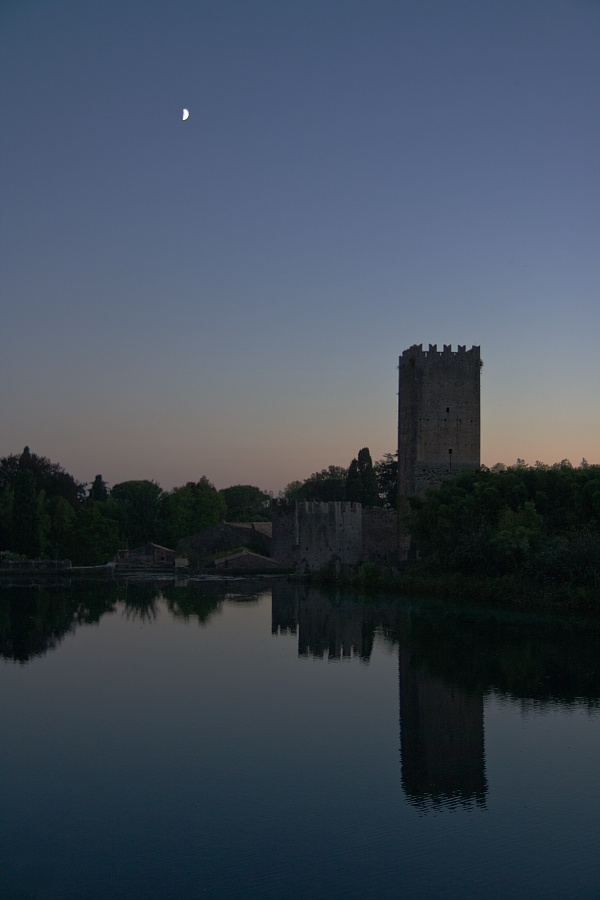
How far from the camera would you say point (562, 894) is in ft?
19.8

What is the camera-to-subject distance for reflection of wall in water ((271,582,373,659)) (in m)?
15.7

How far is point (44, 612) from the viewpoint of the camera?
806 inches

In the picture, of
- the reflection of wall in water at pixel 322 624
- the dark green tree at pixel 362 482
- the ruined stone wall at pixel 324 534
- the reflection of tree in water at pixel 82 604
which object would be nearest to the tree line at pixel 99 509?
the dark green tree at pixel 362 482

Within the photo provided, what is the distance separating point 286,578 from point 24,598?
953cm

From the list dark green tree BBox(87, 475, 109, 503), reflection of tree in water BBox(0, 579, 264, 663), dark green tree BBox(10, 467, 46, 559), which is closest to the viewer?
reflection of tree in water BBox(0, 579, 264, 663)

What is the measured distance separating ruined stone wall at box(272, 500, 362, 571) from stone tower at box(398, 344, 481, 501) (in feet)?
8.46

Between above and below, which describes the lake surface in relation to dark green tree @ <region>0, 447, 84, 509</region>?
below

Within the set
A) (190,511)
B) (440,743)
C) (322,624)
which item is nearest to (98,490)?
(190,511)

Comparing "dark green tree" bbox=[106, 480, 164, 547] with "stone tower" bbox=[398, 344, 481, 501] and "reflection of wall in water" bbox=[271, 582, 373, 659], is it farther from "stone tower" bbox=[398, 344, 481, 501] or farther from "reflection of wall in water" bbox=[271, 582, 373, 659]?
"reflection of wall in water" bbox=[271, 582, 373, 659]

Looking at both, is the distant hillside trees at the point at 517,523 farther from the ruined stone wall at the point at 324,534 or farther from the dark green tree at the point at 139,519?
the dark green tree at the point at 139,519

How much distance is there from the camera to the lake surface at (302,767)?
20.6 feet

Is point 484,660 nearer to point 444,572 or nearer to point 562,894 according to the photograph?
point 562,894

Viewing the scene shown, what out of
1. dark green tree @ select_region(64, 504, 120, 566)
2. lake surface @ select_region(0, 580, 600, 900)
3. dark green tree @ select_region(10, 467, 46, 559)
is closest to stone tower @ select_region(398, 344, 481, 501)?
dark green tree @ select_region(64, 504, 120, 566)

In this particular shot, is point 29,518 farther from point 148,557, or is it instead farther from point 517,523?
point 517,523
